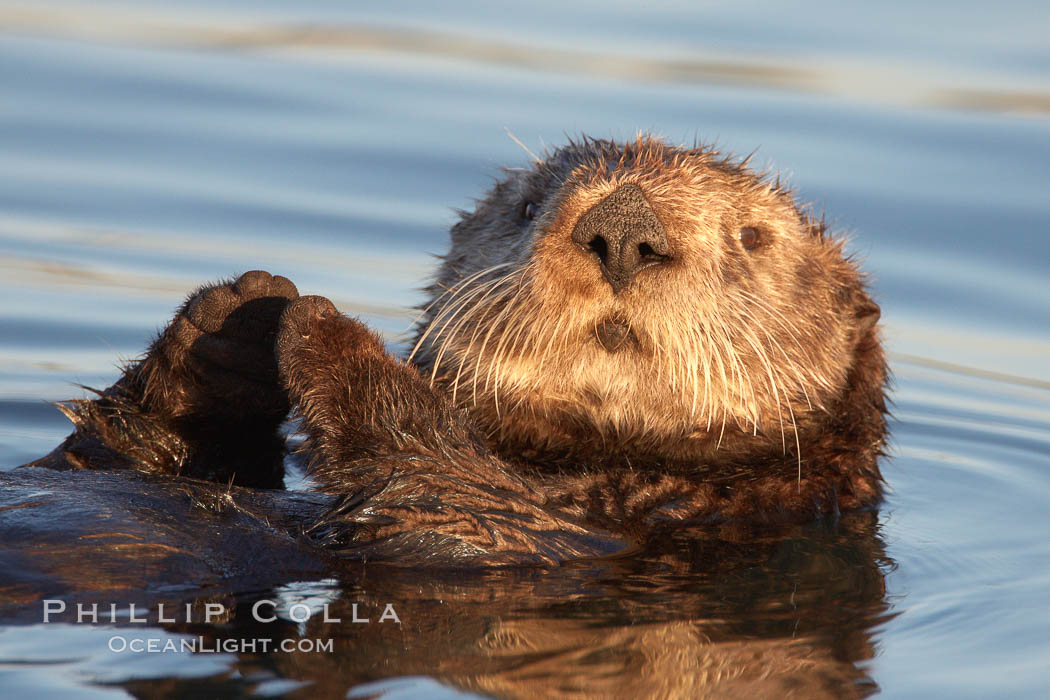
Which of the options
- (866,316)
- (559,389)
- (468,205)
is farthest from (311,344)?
(468,205)

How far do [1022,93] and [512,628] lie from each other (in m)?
7.46

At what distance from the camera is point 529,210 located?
5422 mm

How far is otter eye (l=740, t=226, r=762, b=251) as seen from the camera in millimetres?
5246

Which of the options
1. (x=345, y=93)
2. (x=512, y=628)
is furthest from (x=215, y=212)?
(x=512, y=628)

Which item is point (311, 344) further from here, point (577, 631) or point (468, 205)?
point (468, 205)

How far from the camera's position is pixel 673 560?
4.67 metres

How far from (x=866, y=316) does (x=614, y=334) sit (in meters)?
1.27

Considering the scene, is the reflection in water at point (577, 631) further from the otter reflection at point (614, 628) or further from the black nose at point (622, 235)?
the black nose at point (622, 235)

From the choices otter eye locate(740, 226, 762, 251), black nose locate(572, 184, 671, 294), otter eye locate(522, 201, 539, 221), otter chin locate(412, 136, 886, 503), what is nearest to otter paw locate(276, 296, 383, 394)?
otter chin locate(412, 136, 886, 503)

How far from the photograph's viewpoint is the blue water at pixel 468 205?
394 centimetres

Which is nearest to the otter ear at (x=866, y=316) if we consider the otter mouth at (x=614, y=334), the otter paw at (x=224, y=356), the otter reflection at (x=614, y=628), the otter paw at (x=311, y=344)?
the otter reflection at (x=614, y=628)

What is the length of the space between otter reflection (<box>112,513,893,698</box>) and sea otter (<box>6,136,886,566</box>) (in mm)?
139

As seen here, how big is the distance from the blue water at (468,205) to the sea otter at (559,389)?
22 centimetres

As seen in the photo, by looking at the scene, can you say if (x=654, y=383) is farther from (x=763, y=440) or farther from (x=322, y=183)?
(x=322, y=183)
